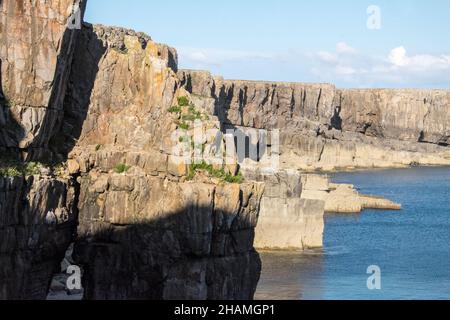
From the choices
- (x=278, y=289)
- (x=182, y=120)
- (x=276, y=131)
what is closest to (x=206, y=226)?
(x=182, y=120)

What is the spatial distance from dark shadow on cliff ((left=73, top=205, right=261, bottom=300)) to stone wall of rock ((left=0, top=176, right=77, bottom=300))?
1.13m

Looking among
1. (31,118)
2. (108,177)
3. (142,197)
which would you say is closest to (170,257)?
(142,197)

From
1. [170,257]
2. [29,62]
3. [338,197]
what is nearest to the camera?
[29,62]

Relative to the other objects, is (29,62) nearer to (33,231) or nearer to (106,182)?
(106,182)

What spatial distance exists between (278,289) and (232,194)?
17.1 meters

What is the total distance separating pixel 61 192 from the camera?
45375mm

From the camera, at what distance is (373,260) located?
74.9 m

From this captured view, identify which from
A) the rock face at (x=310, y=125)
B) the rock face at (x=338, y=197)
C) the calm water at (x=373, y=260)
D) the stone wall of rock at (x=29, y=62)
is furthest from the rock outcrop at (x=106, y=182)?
the rock face at (x=310, y=125)

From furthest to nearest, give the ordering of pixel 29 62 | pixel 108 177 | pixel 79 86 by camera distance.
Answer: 1. pixel 79 86
2. pixel 108 177
3. pixel 29 62

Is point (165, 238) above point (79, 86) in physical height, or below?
below

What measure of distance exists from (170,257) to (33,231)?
5.69 metres

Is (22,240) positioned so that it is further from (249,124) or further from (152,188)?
(249,124)

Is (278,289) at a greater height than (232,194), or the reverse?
(232,194)
